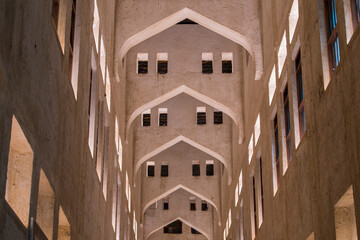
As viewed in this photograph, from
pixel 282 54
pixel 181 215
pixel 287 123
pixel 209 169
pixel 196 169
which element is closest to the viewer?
pixel 287 123

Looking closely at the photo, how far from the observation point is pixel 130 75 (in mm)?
31094

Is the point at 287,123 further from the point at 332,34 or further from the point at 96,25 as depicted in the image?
the point at 96,25

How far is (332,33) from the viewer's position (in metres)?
13.3

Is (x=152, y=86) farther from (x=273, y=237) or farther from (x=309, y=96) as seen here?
(x=309, y=96)

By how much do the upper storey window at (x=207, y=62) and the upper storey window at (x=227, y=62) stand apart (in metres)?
0.61

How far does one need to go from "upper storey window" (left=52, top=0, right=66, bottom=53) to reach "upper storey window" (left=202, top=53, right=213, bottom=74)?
18.5 metres

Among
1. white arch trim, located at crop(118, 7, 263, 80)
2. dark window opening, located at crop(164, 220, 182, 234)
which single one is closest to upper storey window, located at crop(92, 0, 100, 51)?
white arch trim, located at crop(118, 7, 263, 80)

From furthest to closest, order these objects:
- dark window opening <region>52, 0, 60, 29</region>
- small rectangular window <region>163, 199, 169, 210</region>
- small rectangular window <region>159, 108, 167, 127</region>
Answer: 1. small rectangular window <region>163, 199, 169, 210</region>
2. small rectangular window <region>159, 108, 167, 127</region>
3. dark window opening <region>52, 0, 60, 29</region>

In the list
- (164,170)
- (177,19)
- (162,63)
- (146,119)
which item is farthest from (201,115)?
(177,19)

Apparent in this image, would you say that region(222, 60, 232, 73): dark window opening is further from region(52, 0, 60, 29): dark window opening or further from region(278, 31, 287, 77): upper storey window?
region(52, 0, 60, 29): dark window opening

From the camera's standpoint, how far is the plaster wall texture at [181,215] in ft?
147

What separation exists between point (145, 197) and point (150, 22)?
17.6 meters

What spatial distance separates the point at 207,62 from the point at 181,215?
15.8 metres

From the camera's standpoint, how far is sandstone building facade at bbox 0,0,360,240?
34.3 ft
